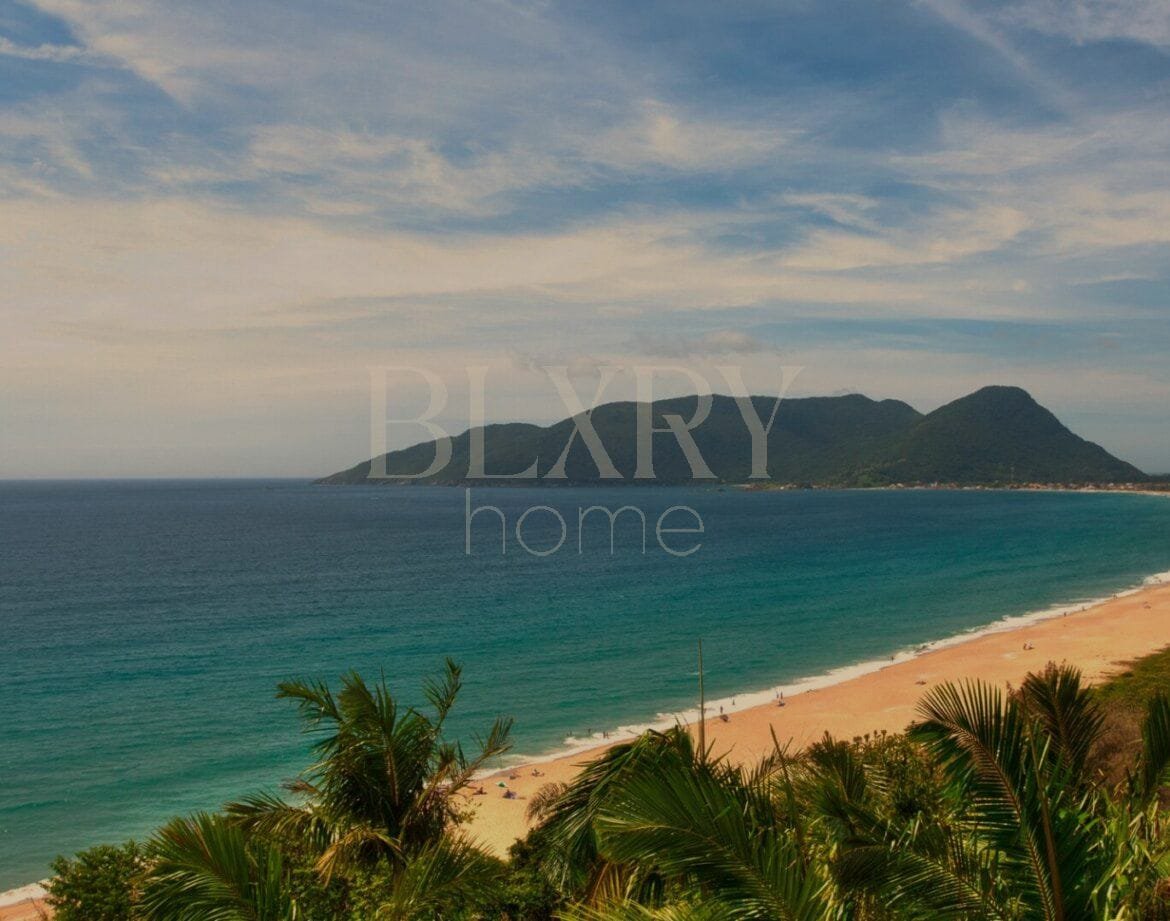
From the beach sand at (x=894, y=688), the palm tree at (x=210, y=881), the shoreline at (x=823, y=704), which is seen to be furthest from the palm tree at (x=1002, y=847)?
the beach sand at (x=894, y=688)

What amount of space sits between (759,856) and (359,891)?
3.88 meters

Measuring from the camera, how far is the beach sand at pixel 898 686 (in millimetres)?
24469

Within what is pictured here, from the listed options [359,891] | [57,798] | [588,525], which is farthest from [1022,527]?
[359,891]

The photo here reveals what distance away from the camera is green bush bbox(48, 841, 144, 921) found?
9.13 m

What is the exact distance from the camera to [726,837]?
4.64 m

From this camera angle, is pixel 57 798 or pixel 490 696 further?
pixel 490 696

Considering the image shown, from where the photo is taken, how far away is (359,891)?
7.02 meters

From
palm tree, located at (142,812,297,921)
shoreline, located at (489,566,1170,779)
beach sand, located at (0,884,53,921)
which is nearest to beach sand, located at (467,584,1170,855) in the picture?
shoreline, located at (489,566,1170,779)

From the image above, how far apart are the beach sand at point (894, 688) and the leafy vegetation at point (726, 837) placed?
10.6m

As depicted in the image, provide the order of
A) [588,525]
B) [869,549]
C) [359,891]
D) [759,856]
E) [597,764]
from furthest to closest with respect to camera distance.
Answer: [588,525], [869,549], [597,764], [359,891], [759,856]

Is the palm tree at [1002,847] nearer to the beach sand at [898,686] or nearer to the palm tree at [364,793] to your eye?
the palm tree at [364,793]

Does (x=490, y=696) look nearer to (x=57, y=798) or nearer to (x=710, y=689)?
(x=710, y=689)

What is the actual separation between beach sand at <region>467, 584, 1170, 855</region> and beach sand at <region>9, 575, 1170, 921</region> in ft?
0.11

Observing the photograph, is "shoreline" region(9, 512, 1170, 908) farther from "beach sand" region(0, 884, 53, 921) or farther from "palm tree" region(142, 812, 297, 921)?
"palm tree" region(142, 812, 297, 921)
